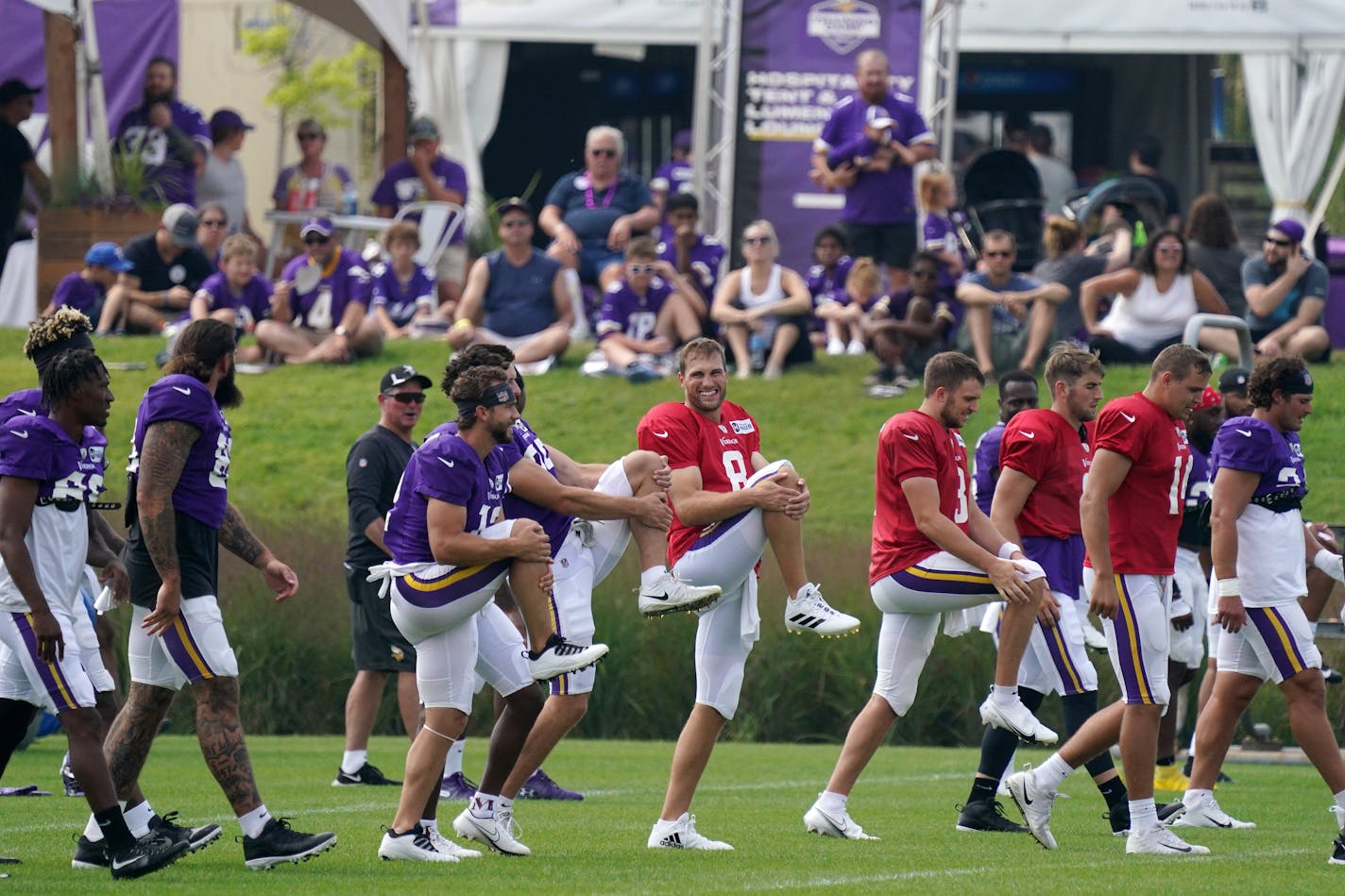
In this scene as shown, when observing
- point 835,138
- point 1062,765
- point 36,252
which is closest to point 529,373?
point 835,138

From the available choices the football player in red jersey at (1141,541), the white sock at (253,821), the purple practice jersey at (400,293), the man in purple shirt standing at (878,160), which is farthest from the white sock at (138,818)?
the purple practice jersey at (400,293)

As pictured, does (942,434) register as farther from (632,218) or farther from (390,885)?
(632,218)

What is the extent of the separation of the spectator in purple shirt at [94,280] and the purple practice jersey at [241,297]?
2.98 ft

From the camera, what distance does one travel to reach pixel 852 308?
20188mm

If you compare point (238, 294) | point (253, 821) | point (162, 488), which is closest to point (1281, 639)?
point (253, 821)

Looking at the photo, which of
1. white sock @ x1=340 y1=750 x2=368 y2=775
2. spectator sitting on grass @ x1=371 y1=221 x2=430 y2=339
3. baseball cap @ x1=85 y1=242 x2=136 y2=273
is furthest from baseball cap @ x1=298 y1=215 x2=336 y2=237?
white sock @ x1=340 y1=750 x2=368 y2=775

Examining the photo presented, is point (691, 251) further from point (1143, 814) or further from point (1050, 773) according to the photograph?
point (1143, 814)

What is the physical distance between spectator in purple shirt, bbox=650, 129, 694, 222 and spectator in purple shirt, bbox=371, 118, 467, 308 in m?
2.08

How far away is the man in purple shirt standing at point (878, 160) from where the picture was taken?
768 inches

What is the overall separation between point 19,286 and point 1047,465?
627 inches

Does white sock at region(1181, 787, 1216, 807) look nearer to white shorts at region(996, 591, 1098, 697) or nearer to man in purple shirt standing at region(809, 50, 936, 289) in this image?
white shorts at region(996, 591, 1098, 697)

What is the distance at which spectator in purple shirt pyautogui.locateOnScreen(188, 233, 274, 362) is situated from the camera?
1958cm

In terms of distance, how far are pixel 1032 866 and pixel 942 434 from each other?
192cm

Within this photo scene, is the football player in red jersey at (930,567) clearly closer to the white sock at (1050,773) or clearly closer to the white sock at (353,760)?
the white sock at (1050,773)
